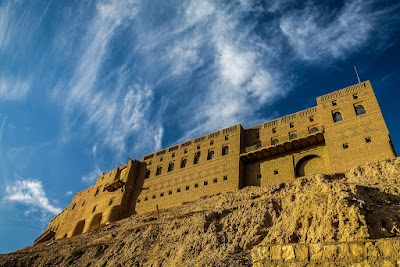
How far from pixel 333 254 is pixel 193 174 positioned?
23077 millimetres

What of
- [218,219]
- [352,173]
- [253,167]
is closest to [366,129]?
[352,173]

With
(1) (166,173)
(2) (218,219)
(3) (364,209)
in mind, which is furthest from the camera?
(1) (166,173)

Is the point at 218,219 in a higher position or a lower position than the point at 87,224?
lower

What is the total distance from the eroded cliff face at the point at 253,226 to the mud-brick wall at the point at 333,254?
141 mm

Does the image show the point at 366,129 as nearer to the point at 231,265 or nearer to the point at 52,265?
the point at 231,265

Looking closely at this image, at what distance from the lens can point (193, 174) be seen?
36719 mm

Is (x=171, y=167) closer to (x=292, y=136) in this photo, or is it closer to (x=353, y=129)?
(x=292, y=136)

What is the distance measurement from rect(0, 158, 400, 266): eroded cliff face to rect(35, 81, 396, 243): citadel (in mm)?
2855

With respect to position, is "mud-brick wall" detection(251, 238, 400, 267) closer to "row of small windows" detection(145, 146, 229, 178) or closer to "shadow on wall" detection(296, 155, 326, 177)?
"shadow on wall" detection(296, 155, 326, 177)

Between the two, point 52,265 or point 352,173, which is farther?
point 52,265

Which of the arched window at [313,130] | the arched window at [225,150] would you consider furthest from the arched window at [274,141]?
the arched window at [225,150]

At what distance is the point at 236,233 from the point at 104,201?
2358 centimetres

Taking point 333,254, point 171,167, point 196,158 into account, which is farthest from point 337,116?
point 333,254

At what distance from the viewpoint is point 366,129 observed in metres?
28.1
